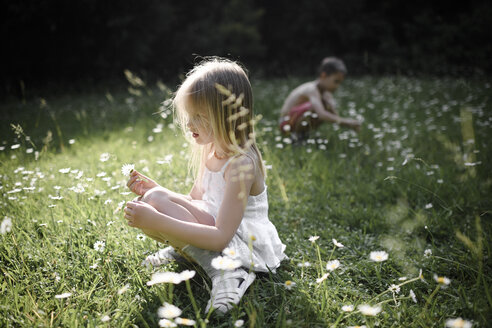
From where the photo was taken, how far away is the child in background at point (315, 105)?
3.61 metres

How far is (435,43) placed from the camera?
436 inches

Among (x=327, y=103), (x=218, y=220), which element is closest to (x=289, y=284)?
(x=218, y=220)

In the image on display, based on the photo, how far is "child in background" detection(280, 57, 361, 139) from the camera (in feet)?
11.9

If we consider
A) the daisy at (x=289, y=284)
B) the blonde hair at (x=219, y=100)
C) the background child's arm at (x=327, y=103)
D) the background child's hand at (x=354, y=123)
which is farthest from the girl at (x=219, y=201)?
the background child's arm at (x=327, y=103)

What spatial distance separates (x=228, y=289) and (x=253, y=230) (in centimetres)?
29

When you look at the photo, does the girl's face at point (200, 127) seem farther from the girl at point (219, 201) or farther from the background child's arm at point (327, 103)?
the background child's arm at point (327, 103)

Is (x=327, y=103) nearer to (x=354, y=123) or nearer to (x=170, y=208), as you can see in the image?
(x=354, y=123)

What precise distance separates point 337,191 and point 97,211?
1.55 metres

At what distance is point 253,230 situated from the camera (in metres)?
1.59

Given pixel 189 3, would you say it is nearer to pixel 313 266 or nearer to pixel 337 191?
pixel 337 191

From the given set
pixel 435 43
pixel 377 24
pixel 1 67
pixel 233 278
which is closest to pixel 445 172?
pixel 233 278

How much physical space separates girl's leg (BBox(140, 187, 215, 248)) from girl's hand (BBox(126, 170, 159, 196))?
0.09 metres

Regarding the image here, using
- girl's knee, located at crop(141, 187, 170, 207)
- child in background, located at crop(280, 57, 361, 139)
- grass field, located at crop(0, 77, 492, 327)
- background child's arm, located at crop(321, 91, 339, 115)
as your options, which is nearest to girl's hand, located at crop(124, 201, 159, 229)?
girl's knee, located at crop(141, 187, 170, 207)

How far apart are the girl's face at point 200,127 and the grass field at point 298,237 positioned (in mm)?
250
